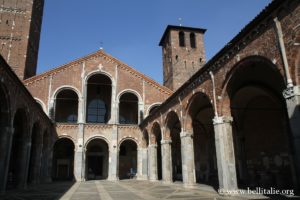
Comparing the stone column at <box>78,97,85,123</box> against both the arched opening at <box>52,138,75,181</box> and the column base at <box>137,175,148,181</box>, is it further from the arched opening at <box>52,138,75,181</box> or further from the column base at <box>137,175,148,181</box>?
the column base at <box>137,175,148,181</box>

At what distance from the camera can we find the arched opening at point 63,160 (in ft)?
90.0

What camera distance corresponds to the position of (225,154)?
37.7ft

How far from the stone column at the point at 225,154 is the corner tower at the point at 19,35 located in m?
22.8

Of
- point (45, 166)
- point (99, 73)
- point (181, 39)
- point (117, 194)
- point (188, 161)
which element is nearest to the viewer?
point (117, 194)

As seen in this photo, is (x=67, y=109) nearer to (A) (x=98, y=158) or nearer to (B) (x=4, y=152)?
(A) (x=98, y=158)

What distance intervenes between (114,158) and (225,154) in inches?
608

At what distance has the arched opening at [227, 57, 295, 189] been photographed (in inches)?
533

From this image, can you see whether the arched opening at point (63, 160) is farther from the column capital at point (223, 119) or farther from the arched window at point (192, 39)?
the arched window at point (192, 39)

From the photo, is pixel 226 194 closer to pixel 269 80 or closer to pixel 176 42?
pixel 269 80

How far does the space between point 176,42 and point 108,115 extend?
43.0 feet

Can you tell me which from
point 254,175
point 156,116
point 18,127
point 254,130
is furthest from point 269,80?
point 18,127

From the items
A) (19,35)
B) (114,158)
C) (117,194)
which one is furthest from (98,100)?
(117,194)

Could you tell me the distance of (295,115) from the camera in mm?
7668

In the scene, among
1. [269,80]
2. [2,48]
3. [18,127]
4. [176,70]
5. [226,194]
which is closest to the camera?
[226,194]
